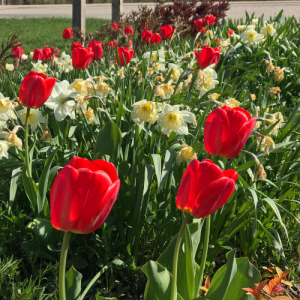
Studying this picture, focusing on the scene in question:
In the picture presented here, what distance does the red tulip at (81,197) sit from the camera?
0.76m

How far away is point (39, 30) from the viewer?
34.1ft

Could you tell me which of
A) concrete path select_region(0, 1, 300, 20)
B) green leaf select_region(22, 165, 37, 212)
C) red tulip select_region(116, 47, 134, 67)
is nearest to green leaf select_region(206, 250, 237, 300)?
green leaf select_region(22, 165, 37, 212)

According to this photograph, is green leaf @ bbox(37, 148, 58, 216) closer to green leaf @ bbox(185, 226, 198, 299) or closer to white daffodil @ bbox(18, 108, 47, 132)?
white daffodil @ bbox(18, 108, 47, 132)

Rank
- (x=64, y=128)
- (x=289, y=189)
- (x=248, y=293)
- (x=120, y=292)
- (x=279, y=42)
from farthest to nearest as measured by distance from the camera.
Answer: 1. (x=279, y=42)
2. (x=64, y=128)
3. (x=289, y=189)
4. (x=120, y=292)
5. (x=248, y=293)

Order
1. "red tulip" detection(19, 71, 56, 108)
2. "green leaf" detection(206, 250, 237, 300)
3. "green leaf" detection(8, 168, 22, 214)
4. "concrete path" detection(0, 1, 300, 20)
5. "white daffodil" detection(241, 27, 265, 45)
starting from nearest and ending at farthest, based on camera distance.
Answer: "green leaf" detection(206, 250, 237, 300), "red tulip" detection(19, 71, 56, 108), "green leaf" detection(8, 168, 22, 214), "white daffodil" detection(241, 27, 265, 45), "concrete path" detection(0, 1, 300, 20)

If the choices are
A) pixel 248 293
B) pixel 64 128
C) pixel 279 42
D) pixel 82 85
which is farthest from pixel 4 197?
pixel 279 42

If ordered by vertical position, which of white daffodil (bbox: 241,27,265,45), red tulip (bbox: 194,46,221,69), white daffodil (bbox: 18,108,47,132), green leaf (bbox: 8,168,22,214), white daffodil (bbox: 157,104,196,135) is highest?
red tulip (bbox: 194,46,221,69)

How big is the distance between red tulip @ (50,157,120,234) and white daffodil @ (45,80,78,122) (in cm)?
105

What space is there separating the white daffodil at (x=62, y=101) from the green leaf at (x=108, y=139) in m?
0.24

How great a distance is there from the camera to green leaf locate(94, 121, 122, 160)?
1.62 metres

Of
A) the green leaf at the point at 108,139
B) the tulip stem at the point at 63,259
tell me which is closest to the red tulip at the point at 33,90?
the green leaf at the point at 108,139

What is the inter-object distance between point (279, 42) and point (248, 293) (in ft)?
12.4

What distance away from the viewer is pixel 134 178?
1606 mm

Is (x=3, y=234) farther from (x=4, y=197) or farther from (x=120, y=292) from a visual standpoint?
(x=120, y=292)
